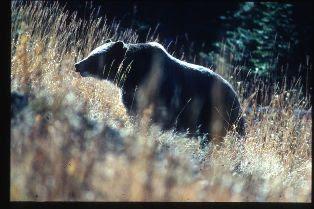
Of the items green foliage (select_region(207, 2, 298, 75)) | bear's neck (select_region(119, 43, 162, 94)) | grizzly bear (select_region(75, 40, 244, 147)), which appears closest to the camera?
grizzly bear (select_region(75, 40, 244, 147))

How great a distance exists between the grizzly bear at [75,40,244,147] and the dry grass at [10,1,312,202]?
0.61ft

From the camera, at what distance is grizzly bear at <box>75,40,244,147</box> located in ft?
16.7

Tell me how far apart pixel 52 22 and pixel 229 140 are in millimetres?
2381

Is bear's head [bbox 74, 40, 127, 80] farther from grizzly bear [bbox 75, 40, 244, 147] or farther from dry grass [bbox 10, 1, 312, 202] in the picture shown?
dry grass [bbox 10, 1, 312, 202]

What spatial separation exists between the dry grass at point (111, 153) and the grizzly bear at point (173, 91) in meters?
0.19

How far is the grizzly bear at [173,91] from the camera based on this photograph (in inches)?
201

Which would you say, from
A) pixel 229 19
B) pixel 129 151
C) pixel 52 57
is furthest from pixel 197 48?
pixel 129 151

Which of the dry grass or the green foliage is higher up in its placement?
the green foliage

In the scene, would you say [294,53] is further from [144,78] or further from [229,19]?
[144,78]

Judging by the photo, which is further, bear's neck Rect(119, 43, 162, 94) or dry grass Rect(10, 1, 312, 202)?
bear's neck Rect(119, 43, 162, 94)

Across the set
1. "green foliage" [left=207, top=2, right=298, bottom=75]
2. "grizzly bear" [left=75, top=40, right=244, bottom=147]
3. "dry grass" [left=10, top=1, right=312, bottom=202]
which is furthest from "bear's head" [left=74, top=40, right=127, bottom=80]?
"green foliage" [left=207, top=2, right=298, bottom=75]

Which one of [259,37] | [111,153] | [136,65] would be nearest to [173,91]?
[136,65]

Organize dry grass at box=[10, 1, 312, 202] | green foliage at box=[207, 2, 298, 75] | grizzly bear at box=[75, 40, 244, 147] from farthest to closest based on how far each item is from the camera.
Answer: green foliage at box=[207, 2, 298, 75], grizzly bear at box=[75, 40, 244, 147], dry grass at box=[10, 1, 312, 202]

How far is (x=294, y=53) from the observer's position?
22.9 ft
